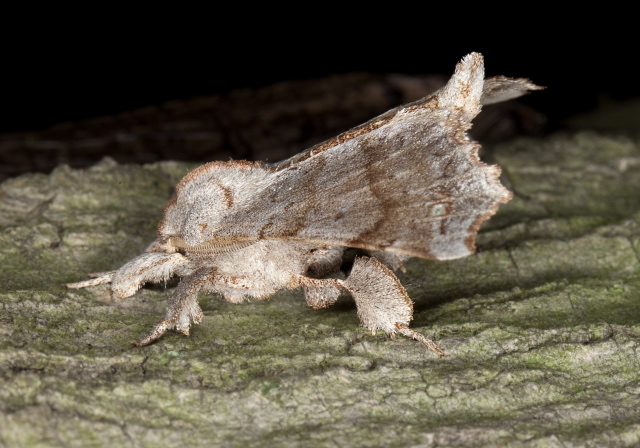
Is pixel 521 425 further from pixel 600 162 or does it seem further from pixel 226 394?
pixel 600 162

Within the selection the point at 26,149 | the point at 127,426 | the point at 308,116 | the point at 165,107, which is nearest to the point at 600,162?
the point at 308,116

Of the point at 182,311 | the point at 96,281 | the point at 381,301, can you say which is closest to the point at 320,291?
the point at 381,301

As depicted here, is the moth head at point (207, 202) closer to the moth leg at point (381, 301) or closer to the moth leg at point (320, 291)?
the moth leg at point (320, 291)

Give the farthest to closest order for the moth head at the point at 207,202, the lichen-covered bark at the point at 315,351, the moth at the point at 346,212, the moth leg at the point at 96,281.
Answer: the moth leg at the point at 96,281 → the moth head at the point at 207,202 → the moth at the point at 346,212 → the lichen-covered bark at the point at 315,351

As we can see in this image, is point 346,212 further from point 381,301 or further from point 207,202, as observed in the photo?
point 207,202

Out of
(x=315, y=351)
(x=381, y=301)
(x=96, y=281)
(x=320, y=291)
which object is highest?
(x=96, y=281)

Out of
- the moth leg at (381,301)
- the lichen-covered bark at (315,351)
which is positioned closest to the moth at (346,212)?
the moth leg at (381,301)
